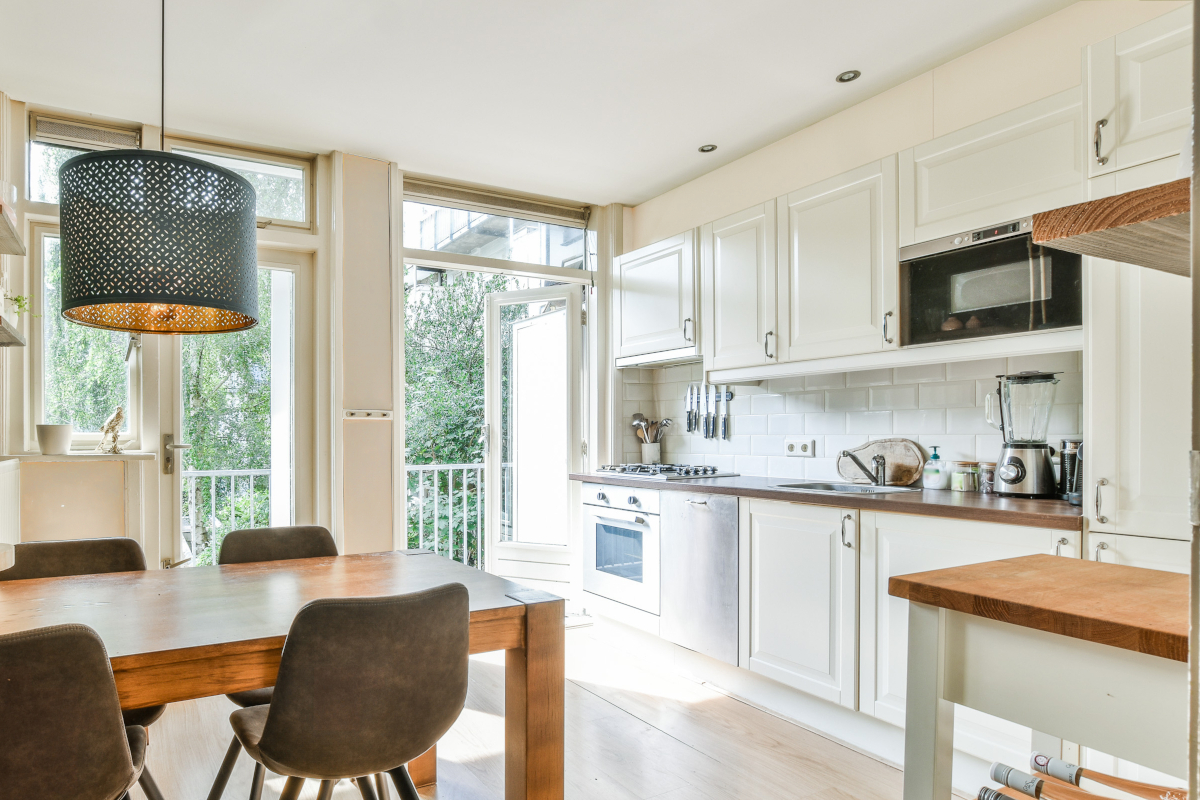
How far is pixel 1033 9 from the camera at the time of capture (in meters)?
2.37

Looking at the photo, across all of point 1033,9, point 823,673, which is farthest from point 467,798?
point 1033,9

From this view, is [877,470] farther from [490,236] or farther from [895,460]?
[490,236]

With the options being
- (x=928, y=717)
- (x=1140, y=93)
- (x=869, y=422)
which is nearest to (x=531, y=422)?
(x=869, y=422)

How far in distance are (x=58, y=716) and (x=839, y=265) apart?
2.75 metres

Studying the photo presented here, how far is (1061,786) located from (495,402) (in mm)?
3649

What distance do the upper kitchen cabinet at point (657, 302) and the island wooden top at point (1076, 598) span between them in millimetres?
2689

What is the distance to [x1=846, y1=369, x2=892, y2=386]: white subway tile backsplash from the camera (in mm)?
3121

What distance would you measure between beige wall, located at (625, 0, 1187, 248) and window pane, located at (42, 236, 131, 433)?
9.62 feet

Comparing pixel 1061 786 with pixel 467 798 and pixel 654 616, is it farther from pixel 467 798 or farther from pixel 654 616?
pixel 654 616

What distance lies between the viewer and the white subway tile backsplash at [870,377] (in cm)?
312

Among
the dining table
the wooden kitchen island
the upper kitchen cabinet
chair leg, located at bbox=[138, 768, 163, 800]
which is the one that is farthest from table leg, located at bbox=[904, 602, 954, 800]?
the upper kitchen cabinet

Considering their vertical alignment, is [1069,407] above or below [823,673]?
above

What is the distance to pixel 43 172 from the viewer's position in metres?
3.22

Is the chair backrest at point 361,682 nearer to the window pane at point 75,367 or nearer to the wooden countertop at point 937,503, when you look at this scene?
the wooden countertop at point 937,503
